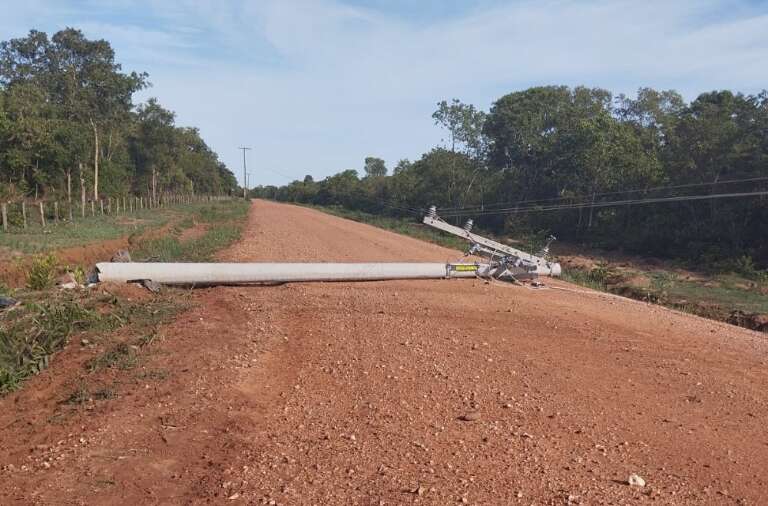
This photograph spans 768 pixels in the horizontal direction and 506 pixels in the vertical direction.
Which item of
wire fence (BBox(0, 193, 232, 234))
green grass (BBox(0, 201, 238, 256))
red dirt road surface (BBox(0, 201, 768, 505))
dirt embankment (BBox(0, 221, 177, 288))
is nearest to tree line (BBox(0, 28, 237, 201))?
wire fence (BBox(0, 193, 232, 234))

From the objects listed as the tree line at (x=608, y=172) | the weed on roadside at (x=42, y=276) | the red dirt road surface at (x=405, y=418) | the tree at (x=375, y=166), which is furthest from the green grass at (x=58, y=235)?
the tree at (x=375, y=166)

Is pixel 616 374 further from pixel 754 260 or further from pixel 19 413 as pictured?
pixel 754 260

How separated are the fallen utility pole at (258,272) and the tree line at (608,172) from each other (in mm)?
11036

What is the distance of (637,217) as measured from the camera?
32.9 metres

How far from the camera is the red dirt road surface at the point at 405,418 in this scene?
444cm

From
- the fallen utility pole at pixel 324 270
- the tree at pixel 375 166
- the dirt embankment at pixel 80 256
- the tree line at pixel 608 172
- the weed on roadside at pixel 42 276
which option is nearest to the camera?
the fallen utility pole at pixel 324 270

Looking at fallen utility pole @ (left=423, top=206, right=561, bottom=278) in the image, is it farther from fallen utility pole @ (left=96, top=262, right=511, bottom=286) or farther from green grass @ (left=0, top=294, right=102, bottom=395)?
green grass @ (left=0, top=294, right=102, bottom=395)

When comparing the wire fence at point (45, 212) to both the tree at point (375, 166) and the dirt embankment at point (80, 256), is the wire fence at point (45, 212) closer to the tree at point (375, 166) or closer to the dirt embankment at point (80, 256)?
the dirt embankment at point (80, 256)

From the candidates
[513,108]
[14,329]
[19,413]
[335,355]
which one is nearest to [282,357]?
[335,355]

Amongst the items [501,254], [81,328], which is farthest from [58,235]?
[501,254]

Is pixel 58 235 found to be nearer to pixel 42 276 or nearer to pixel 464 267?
pixel 42 276

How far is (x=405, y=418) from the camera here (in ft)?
18.4

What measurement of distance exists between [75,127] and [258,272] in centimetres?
2748

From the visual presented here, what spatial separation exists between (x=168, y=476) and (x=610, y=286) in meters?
17.5
